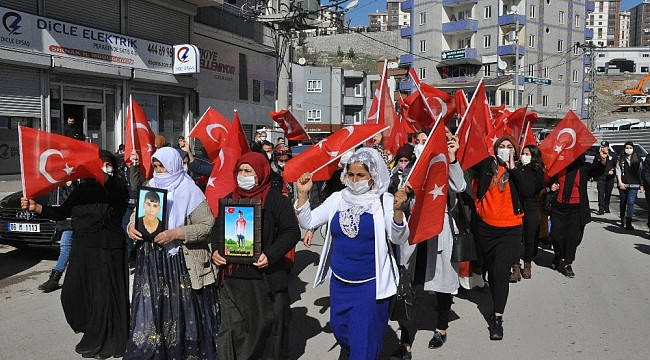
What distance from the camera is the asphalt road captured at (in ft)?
18.3

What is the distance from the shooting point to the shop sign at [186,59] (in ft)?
66.8

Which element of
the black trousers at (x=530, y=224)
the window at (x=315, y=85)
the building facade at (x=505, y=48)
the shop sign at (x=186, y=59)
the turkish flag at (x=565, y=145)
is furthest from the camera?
the window at (x=315, y=85)

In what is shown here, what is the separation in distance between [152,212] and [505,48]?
6129 centimetres

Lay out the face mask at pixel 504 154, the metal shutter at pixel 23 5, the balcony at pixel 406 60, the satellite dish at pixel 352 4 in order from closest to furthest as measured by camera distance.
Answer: the face mask at pixel 504 154 < the metal shutter at pixel 23 5 < the satellite dish at pixel 352 4 < the balcony at pixel 406 60

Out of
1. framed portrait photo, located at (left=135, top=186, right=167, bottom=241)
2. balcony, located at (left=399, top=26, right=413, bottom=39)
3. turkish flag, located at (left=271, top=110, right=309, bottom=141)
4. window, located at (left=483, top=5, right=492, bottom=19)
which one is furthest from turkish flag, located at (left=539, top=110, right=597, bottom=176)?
balcony, located at (left=399, top=26, right=413, bottom=39)

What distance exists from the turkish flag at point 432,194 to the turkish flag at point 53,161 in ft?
9.07

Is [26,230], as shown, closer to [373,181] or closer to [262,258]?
[262,258]

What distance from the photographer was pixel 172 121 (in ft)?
71.4

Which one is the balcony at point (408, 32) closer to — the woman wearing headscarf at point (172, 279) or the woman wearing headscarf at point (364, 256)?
the woman wearing headscarf at point (172, 279)

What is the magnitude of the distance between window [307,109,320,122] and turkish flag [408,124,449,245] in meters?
65.4

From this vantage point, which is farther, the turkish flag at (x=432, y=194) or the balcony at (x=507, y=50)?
the balcony at (x=507, y=50)

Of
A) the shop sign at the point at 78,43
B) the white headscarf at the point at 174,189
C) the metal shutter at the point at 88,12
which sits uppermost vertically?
the metal shutter at the point at 88,12

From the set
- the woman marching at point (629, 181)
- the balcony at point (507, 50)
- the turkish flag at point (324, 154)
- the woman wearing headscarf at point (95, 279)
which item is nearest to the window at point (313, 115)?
the balcony at point (507, 50)

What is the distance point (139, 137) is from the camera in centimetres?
711
